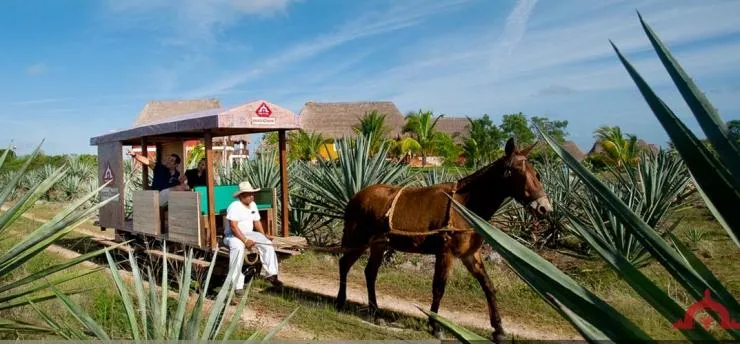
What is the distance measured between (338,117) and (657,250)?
4824 cm

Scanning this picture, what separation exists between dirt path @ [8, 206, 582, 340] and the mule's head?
1.25 m

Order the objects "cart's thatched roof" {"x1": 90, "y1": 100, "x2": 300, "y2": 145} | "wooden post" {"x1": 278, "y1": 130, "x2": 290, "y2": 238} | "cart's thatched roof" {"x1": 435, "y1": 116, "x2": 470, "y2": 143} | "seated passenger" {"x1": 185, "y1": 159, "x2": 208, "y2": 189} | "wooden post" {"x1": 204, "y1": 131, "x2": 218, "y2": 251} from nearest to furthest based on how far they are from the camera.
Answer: "cart's thatched roof" {"x1": 90, "y1": 100, "x2": 300, "y2": 145} → "wooden post" {"x1": 204, "y1": 131, "x2": 218, "y2": 251} → "wooden post" {"x1": 278, "y1": 130, "x2": 290, "y2": 238} → "seated passenger" {"x1": 185, "y1": 159, "x2": 208, "y2": 189} → "cart's thatched roof" {"x1": 435, "y1": 116, "x2": 470, "y2": 143}

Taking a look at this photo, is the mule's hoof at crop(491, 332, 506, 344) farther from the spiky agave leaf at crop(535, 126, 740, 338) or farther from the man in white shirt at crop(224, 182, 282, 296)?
the spiky agave leaf at crop(535, 126, 740, 338)

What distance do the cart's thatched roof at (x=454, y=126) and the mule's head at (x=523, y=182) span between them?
4853 cm

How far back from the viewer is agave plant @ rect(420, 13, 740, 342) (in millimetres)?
1190

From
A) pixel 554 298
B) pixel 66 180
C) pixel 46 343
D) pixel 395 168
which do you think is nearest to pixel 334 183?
pixel 395 168

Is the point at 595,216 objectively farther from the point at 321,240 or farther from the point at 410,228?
the point at 321,240

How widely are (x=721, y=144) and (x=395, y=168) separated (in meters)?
9.52

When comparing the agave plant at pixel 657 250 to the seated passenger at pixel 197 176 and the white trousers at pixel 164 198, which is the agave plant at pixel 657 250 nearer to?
the white trousers at pixel 164 198

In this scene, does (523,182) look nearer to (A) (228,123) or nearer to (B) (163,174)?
(A) (228,123)

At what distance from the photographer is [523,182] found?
236 inches

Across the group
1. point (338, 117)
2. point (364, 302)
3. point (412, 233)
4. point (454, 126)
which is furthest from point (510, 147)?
point (454, 126)

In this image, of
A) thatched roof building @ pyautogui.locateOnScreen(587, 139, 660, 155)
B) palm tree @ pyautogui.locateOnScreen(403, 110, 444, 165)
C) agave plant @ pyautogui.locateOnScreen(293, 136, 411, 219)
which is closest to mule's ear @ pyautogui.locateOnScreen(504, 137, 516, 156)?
agave plant @ pyautogui.locateOnScreen(293, 136, 411, 219)

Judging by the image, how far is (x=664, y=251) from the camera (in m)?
1.31
